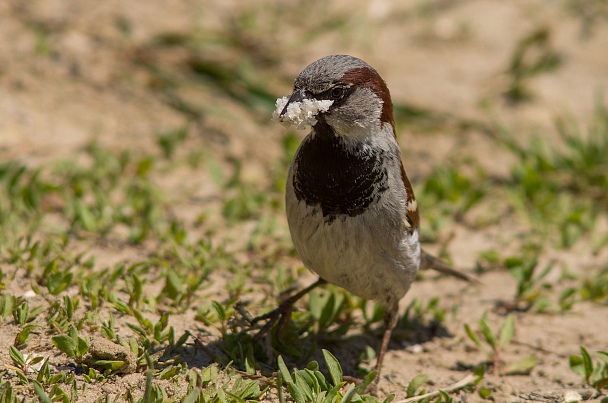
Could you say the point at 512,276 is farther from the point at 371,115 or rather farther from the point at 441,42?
the point at 441,42

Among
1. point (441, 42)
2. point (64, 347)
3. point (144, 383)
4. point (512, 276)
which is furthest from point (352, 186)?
point (441, 42)

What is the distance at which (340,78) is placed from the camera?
3.29 metres

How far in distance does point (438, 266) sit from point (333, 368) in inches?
50.3

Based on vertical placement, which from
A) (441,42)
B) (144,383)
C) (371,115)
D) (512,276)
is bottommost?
(144,383)

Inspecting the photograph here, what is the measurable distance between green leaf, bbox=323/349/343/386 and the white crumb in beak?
1098 mm

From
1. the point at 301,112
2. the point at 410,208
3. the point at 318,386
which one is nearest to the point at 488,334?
the point at 410,208

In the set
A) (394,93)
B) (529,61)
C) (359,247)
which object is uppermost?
(529,61)

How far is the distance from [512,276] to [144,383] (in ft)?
9.01

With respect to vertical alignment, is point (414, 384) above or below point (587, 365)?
below

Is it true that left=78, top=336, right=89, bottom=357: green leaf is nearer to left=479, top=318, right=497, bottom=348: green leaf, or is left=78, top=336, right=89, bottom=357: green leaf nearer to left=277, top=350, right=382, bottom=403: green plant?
left=277, top=350, right=382, bottom=403: green plant

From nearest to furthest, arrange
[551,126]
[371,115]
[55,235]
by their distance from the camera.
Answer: [371,115] → [55,235] → [551,126]

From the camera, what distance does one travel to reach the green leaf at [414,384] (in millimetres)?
3486

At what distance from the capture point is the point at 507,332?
412 centimetres

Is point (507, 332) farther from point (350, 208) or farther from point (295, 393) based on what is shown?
point (295, 393)
